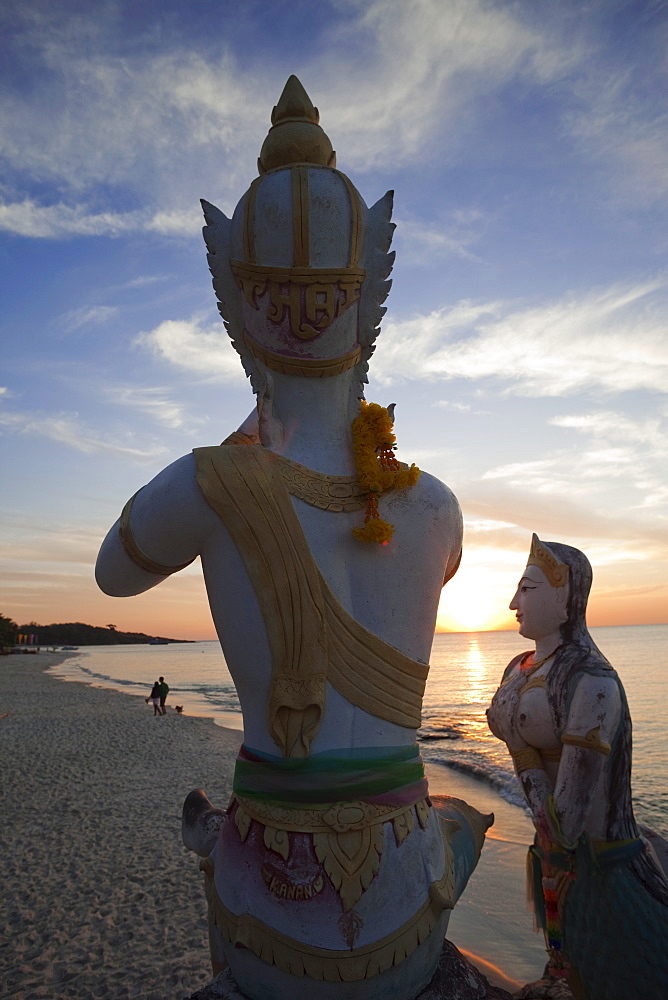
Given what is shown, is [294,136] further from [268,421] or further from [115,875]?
[115,875]

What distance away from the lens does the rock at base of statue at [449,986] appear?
161cm

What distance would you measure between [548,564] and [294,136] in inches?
75.6

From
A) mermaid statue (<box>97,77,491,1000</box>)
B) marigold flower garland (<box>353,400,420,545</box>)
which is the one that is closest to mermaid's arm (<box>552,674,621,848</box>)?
mermaid statue (<box>97,77,491,1000</box>)

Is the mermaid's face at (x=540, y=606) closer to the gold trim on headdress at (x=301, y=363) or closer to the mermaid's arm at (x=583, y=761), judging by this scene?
the mermaid's arm at (x=583, y=761)

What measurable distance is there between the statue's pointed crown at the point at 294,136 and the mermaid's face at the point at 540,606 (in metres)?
1.85

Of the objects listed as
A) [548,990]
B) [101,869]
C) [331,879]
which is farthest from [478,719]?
[331,879]

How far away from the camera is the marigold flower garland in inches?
71.6

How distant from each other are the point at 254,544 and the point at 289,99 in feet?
4.98

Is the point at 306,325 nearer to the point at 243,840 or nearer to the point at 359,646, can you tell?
the point at 359,646

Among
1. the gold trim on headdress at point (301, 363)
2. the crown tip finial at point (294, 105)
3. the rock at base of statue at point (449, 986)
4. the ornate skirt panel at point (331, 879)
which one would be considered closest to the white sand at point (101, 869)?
the rock at base of statue at point (449, 986)

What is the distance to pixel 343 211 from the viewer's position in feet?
6.51

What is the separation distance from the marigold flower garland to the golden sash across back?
0.20 metres

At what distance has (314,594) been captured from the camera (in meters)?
1.75

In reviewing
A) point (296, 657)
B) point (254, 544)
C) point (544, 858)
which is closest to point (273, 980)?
point (296, 657)
